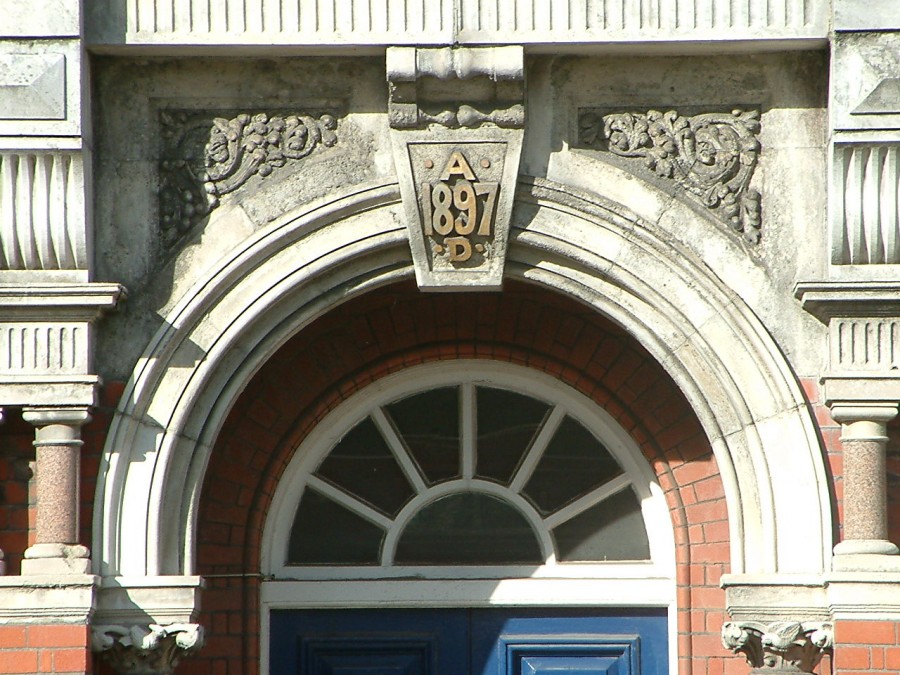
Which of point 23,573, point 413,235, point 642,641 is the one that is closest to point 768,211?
point 413,235

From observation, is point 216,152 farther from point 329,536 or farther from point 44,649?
point 44,649

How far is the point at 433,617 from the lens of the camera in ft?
22.6

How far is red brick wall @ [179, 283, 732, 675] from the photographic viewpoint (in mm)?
6699

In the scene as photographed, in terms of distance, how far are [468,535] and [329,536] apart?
655mm

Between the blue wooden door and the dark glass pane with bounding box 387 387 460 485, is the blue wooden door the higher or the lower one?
the lower one

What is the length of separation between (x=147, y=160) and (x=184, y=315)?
68 cm

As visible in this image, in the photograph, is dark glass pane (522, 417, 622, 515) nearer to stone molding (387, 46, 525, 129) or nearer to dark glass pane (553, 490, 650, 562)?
dark glass pane (553, 490, 650, 562)

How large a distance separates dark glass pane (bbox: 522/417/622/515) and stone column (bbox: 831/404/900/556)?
133 centimetres

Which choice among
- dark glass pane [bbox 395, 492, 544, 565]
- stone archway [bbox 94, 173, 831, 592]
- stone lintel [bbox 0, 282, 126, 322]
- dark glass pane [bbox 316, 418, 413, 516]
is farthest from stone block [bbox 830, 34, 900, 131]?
stone lintel [bbox 0, 282, 126, 322]

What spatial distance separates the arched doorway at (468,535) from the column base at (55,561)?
3.90 ft

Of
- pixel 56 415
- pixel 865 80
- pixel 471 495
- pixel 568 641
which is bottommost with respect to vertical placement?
pixel 568 641

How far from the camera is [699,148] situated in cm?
618

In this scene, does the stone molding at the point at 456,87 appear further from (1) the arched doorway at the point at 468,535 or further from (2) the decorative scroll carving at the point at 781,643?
(2) the decorative scroll carving at the point at 781,643

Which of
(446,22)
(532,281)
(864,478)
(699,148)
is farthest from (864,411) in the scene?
(446,22)
